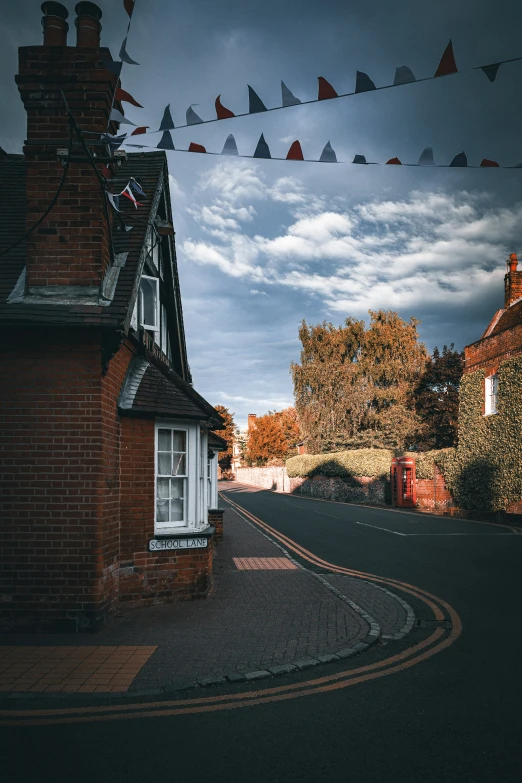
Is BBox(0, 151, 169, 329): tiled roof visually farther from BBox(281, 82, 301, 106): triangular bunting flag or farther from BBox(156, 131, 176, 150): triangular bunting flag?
BBox(281, 82, 301, 106): triangular bunting flag

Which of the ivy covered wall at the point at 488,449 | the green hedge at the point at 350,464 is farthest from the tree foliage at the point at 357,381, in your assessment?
the ivy covered wall at the point at 488,449

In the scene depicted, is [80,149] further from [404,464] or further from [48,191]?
[404,464]

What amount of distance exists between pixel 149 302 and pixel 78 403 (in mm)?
4034

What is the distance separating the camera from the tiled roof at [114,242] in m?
7.21

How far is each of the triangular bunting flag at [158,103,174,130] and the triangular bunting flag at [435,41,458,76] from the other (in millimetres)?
3088

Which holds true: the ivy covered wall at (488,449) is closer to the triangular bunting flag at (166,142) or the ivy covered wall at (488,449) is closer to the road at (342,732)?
the road at (342,732)

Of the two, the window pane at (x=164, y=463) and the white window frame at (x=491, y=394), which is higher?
the white window frame at (x=491, y=394)

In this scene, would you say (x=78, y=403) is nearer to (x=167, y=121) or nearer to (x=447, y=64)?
(x=167, y=121)

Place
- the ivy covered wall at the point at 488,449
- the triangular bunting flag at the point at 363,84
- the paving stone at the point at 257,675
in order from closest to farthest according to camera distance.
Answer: the paving stone at the point at 257,675 < the triangular bunting flag at the point at 363,84 < the ivy covered wall at the point at 488,449

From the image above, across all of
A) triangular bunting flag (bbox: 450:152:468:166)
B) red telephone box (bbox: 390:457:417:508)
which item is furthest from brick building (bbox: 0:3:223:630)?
red telephone box (bbox: 390:457:417:508)

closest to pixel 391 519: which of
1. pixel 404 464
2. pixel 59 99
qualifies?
pixel 404 464

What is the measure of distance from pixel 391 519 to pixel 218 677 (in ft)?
63.5

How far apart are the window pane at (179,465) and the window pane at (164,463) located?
6 cm

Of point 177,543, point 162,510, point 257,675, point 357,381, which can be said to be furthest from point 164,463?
point 357,381
